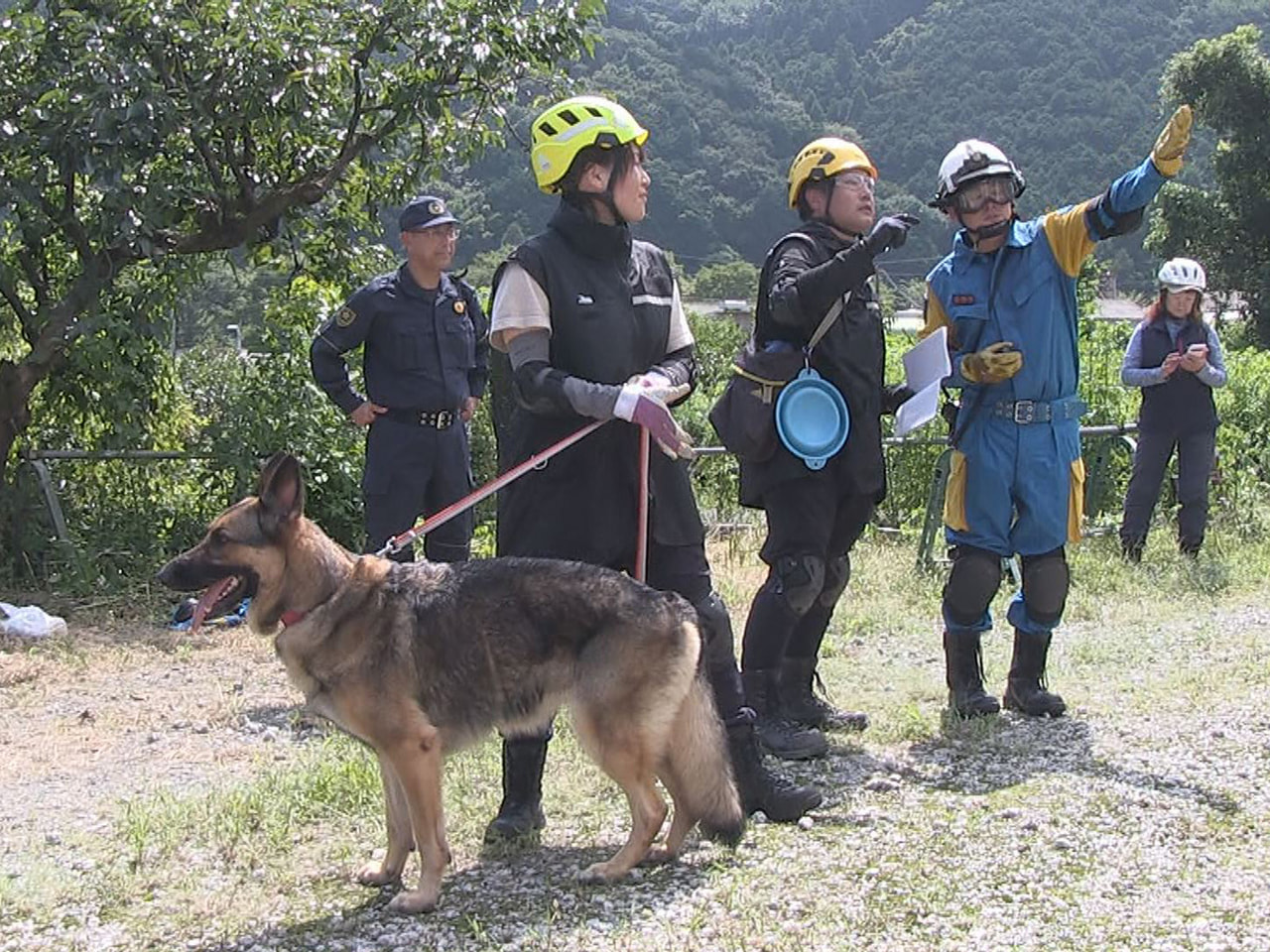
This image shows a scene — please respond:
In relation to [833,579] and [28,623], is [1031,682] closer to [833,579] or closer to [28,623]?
[833,579]

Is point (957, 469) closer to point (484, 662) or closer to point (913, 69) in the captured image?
point (484, 662)

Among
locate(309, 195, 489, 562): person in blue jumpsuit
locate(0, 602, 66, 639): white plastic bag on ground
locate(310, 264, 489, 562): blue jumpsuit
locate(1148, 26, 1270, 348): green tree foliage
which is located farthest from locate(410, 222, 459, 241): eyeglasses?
locate(1148, 26, 1270, 348): green tree foliage

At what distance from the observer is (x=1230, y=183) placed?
26.1 m

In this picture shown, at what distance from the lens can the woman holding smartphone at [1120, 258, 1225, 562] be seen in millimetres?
9523

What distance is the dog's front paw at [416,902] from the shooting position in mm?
3863

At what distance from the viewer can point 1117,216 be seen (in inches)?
209

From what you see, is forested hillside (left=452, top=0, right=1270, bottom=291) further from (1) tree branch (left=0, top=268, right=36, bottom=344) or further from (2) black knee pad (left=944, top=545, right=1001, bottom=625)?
(2) black knee pad (left=944, top=545, right=1001, bottom=625)

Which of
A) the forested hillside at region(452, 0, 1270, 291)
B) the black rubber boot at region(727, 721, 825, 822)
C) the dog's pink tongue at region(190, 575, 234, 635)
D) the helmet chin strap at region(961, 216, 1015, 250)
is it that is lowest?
the black rubber boot at region(727, 721, 825, 822)

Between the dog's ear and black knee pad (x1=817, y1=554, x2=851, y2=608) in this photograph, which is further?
black knee pad (x1=817, y1=554, x2=851, y2=608)

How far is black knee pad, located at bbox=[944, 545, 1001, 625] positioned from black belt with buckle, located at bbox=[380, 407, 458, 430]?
262 cm

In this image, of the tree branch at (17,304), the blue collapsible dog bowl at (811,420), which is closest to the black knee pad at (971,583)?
the blue collapsible dog bowl at (811,420)

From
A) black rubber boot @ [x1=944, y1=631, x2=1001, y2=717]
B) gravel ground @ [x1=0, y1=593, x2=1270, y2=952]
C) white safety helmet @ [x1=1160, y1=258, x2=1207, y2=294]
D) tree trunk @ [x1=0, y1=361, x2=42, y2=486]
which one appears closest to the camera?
gravel ground @ [x1=0, y1=593, x2=1270, y2=952]

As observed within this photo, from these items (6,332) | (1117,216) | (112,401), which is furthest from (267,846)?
(6,332)

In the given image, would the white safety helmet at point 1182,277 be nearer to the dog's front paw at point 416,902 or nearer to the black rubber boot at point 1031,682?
the black rubber boot at point 1031,682
